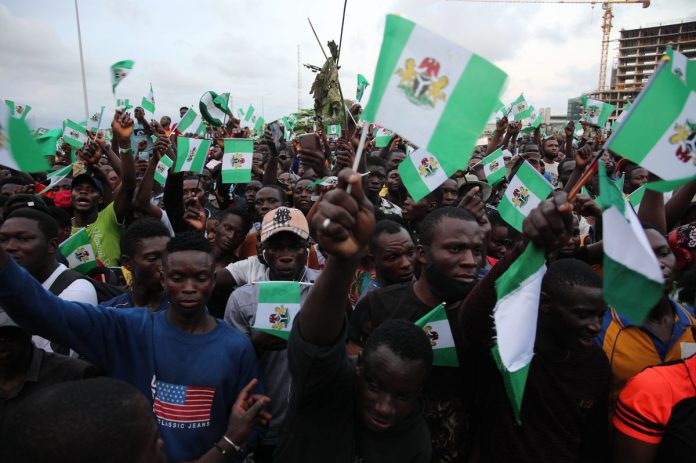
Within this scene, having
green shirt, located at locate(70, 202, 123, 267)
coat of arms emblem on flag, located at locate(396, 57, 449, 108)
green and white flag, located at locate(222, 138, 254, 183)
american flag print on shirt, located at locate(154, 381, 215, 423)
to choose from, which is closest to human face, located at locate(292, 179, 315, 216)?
green and white flag, located at locate(222, 138, 254, 183)

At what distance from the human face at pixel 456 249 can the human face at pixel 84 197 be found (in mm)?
3359

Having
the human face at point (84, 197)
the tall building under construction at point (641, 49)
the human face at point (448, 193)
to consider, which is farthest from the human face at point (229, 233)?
the tall building under construction at point (641, 49)

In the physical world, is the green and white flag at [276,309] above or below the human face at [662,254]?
below

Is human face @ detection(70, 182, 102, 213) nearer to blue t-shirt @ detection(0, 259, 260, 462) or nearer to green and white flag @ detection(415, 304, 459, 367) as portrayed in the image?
blue t-shirt @ detection(0, 259, 260, 462)

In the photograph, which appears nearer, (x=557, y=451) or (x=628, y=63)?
(x=557, y=451)

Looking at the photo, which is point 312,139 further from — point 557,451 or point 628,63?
point 628,63

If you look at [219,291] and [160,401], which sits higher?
[160,401]

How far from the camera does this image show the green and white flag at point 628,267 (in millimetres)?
1144

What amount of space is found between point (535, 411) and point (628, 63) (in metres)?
103

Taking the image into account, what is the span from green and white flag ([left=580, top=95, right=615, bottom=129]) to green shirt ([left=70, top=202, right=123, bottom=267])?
8741 millimetres

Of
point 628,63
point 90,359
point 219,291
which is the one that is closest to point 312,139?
point 219,291

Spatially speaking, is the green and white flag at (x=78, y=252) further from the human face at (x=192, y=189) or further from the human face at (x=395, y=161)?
the human face at (x=395, y=161)

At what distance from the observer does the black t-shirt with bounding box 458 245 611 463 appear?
1935 mm

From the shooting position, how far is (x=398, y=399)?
1.70m
